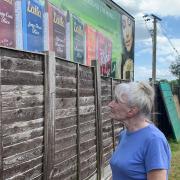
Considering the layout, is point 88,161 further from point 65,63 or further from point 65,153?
point 65,63

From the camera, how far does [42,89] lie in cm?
547

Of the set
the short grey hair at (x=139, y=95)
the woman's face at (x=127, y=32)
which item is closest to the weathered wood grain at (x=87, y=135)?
the short grey hair at (x=139, y=95)

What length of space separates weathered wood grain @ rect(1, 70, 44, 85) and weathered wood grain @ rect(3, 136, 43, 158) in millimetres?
596

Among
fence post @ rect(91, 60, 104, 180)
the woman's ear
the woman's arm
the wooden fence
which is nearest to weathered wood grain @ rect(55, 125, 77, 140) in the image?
the wooden fence

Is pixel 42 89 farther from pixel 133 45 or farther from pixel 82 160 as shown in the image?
pixel 133 45

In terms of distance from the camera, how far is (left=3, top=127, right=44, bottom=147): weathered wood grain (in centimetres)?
461

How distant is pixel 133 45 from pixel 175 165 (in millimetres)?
4436

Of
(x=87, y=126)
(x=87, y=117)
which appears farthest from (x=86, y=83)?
(x=87, y=126)

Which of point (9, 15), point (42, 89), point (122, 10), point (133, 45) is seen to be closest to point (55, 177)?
point (42, 89)

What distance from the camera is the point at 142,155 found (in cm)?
328

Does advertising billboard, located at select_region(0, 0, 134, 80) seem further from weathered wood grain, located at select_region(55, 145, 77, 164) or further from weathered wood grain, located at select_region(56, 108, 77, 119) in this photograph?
weathered wood grain, located at select_region(55, 145, 77, 164)

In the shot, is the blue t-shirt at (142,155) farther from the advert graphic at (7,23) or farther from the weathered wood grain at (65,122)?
the advert graphic at (7,23)

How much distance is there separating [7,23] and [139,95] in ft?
11.0

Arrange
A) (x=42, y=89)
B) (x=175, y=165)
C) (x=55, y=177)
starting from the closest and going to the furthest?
1. (x=42, y=89)
2. (x=55, y=177)
3. (x=175, y=165)
